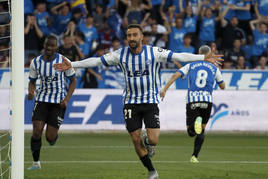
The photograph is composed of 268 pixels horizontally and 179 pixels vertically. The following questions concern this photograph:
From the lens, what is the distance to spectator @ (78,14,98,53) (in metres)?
19.0

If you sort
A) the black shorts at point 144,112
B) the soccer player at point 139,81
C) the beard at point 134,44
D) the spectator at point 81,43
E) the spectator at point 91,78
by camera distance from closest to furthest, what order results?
the beard at point 134,44, the soccer player at point 139,81, the black shorts at point 144,112, the spectator at point 91,78, the spectator at point 81,43

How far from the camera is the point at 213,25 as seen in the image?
19688 mm

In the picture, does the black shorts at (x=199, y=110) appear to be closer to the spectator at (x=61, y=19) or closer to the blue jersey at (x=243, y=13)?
the spectator at (x=61, y=19)

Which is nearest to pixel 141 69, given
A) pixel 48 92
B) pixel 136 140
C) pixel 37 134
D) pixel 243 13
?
pixel 136 140

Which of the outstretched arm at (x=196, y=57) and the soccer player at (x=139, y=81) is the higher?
the outstretched arm at (x=196, y=57)

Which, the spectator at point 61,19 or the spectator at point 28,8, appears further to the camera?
the spectator at point 28,8

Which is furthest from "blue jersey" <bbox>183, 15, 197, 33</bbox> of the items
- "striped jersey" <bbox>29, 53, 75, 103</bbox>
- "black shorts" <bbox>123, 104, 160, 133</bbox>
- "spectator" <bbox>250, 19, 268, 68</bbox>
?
"black shorts" <bbox>123, 104, 160, 133</bbox>

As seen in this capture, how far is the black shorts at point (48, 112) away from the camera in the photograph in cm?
1005

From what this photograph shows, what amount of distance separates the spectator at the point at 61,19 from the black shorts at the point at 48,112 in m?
9.13

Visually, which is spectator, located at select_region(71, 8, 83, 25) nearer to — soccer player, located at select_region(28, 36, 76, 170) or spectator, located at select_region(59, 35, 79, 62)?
spectator, located at select_region(59, 35, 79, 62)

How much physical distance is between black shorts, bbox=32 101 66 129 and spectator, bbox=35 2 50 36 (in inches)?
362

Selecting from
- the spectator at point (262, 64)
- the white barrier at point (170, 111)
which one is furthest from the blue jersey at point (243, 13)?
the white barrier at point (170, 111)

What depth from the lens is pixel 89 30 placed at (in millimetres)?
19062

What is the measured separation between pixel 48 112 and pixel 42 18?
371 inches
